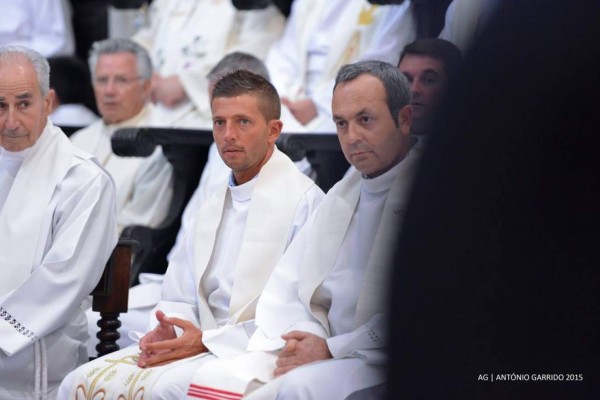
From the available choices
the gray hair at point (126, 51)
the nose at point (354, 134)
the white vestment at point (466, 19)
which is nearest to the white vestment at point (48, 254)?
the nose at point (354, 134)

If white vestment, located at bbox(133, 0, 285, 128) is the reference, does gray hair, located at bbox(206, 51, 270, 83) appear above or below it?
below

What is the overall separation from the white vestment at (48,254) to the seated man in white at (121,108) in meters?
1.34

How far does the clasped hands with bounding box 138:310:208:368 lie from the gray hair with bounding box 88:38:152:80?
8.80 feet

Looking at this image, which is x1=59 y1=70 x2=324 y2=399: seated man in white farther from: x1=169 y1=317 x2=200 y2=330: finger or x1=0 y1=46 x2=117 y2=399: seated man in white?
x1=0 y1=46 x2=117 y2=399: seated man in white

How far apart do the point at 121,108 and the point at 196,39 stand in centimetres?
83

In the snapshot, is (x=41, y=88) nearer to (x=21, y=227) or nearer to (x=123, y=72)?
(x=21, y=227)

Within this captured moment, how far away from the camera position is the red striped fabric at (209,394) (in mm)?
2752

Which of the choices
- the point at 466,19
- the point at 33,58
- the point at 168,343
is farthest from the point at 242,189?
the point at 466,19

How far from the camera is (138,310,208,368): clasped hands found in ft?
10.2

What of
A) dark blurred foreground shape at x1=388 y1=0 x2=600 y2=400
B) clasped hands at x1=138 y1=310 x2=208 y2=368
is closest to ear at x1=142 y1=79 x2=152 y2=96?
clasped hands at x1=138 y1=310 x2=208 y2=368

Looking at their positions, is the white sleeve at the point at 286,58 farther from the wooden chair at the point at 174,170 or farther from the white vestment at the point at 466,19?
the white vestment at the point at 466,19

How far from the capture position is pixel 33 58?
12.2 ft

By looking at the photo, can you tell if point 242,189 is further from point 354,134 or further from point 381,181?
point 381,181

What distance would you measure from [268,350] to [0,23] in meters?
4.32
